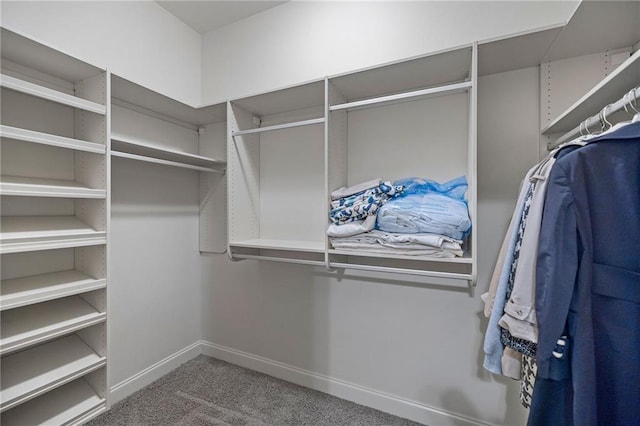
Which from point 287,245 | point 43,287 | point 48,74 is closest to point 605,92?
point 287,245

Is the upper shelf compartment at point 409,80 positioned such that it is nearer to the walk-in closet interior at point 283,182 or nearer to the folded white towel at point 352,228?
Result: the walk-in closet interior at point 283,182

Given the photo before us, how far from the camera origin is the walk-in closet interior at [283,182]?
4.51 ft

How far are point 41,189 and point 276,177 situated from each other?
1.32 m

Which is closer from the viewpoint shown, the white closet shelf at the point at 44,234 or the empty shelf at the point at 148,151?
the white closet shelf at the point at 44,234

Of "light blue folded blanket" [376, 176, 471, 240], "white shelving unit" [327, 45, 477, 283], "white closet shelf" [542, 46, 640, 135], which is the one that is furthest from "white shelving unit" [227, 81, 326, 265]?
"white closet shelf" [542, 46, 640, 135]

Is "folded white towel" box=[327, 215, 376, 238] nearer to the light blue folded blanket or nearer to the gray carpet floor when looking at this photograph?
the light blue folded blanket

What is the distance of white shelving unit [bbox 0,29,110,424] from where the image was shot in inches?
51.0

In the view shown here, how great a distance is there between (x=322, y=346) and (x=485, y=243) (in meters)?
1.31

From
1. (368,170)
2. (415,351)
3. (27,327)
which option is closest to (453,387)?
(415,351)

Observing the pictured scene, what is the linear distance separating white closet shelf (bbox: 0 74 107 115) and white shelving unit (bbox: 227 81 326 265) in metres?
0.75

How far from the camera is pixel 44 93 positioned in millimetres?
1287

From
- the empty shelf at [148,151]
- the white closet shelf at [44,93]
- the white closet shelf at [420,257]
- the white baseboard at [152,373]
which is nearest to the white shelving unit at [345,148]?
the white closet shelf at [420,257]

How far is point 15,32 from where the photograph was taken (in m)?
1.21

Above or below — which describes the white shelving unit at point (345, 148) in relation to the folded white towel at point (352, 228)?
above
